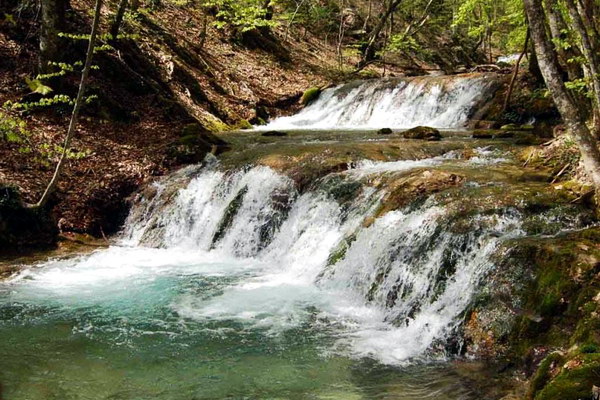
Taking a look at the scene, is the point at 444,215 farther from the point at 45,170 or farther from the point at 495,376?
the point at 45,170

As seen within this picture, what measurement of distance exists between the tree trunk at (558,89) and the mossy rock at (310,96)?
628 inches

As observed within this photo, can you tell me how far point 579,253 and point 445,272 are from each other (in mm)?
1556

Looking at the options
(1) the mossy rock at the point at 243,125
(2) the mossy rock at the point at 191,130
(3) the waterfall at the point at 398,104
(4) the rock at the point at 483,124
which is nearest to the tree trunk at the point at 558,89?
(2) the mossy rock at the point at 191,130

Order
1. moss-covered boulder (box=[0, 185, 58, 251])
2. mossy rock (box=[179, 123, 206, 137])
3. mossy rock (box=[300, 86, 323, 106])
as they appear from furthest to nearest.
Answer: mossy rock (box=[300, 86, 323, 106]), mossy rock (box=[179, 123, 206, 137]), moss-covered boulder (box=[0, 185, 58, 251])

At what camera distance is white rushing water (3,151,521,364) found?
655 cm

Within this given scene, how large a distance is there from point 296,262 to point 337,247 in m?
0.89

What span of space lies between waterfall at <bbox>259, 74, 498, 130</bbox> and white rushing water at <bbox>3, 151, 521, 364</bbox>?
692cm

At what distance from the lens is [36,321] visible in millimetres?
6750

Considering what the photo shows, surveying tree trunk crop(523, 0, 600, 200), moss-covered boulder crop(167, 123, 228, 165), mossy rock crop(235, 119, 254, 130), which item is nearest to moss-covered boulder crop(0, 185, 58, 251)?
moss-covered boulder crop(167, 123, 228, 165)

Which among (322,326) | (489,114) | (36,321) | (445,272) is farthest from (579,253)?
(489,114)

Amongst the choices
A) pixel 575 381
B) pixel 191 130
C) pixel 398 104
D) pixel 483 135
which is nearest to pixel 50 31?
pixel 191 130

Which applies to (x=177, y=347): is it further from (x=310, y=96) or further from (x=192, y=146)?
(x=310, y=96)

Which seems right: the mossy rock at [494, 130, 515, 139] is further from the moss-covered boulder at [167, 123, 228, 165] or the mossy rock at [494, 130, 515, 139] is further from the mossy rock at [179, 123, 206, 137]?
the mossy rock at [179, 123, 206, 137]

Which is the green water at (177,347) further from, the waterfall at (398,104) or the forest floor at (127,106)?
the waterfall at (398,104)
